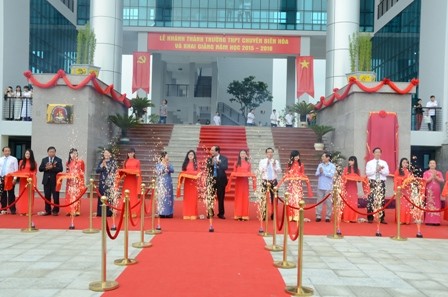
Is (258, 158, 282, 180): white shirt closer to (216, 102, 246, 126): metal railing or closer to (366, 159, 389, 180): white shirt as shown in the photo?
(366, 159, 389, 180): white shirt

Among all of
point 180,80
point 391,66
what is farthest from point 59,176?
point 180,80

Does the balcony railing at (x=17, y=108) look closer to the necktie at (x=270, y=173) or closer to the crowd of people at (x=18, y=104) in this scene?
the crowd of people at (x=18, y=104)

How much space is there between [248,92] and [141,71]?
20131 mm

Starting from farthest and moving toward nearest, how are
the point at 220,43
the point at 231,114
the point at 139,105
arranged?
the point at 231,114, the point at 220,43, the point at 139,105

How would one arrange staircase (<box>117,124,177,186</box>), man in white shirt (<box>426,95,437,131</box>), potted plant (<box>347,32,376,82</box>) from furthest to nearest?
man in white shirt (<box>426,95,437,131</box>)
staircase (<box>117,124,177,186</box>)
potted plant (<box>347,32,376,82</box>)

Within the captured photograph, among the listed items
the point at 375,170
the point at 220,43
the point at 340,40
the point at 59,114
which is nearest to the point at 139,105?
the point at 59,114

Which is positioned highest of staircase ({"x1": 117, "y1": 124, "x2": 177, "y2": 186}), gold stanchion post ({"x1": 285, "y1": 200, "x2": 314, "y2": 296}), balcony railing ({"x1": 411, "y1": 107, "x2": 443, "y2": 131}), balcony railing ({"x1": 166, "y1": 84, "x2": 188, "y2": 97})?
balcony railing ({"x1": 166, "y1": 84, "x2": 188, "y2": 97})

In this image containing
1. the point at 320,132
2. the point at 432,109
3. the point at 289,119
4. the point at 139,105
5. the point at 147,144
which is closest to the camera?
the point at 320,132

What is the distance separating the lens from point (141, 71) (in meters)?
23.4

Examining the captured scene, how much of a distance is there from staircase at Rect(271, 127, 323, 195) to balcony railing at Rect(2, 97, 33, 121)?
9.05 meters

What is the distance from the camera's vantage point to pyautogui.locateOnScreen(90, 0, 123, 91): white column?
19.3m

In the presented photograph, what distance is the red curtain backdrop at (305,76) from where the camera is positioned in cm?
2273

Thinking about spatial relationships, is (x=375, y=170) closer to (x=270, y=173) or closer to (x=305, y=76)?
(x=270, y=173)

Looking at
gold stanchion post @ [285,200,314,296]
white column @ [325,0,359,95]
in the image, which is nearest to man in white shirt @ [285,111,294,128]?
white column @ [325,0,359,95]
